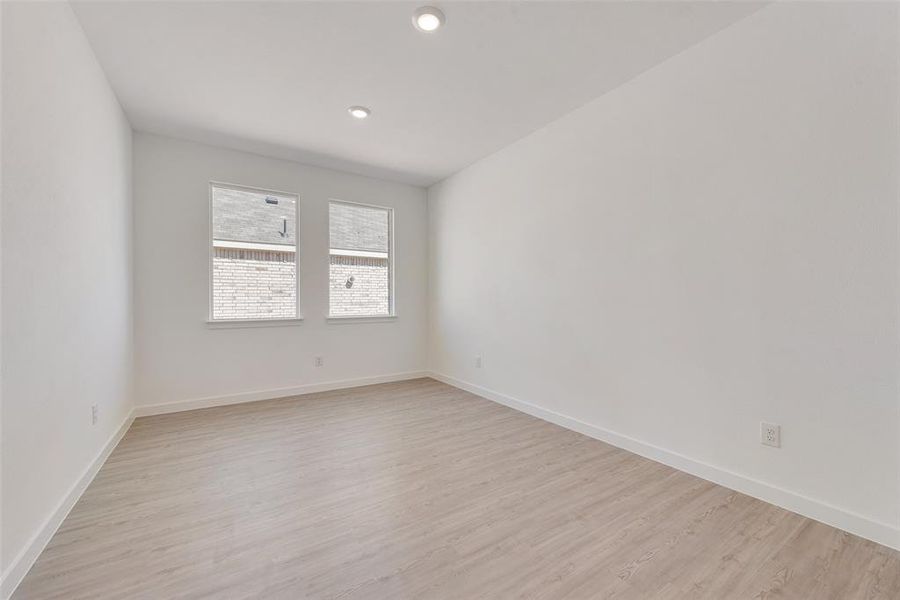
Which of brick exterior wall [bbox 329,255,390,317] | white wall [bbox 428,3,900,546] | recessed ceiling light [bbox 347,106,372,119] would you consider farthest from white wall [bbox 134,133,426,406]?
white wall [bbox 428,3,900,546]

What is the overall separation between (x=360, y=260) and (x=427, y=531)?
3.40 m

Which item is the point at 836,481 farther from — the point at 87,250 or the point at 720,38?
the point at 87,250

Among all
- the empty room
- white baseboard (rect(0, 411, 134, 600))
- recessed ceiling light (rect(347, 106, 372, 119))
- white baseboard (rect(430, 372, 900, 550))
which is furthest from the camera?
recessed ceiling light (rect(347, 106, 372, 119))

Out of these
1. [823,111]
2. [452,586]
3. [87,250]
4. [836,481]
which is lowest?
[452,586]

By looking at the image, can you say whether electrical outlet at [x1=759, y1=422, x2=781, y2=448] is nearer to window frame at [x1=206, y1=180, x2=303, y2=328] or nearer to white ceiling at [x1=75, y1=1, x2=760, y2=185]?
white ceiling at [x1=75, y1=1, x2=760, y2=185]

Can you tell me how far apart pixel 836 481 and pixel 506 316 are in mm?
2454

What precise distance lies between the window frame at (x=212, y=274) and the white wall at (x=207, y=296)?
0.04 meters

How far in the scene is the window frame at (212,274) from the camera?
370 cm

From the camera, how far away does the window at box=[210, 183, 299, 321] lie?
378cm

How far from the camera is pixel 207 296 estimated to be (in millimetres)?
3676

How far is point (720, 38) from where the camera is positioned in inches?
84.3

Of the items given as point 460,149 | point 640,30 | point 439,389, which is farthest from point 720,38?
point 439,389

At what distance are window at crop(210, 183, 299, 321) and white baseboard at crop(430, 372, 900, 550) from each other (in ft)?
9.85

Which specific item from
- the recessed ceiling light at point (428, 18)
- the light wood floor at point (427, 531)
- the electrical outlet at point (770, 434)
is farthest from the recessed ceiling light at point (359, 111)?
the electrical outlet at point (770, 434)
